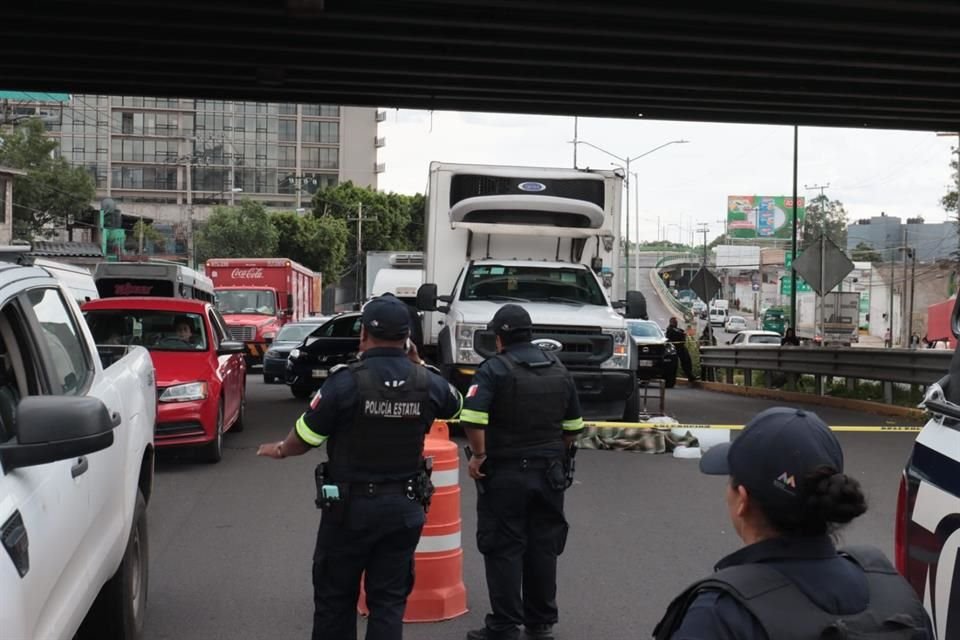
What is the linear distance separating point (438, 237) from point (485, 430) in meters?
10.0

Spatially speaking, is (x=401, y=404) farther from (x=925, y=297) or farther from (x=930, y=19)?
(x=925, y=297)

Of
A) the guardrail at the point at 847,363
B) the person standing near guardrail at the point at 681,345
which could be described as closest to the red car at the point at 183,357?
the guardrail at the point at 847,363

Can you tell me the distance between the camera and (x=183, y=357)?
40.1ft

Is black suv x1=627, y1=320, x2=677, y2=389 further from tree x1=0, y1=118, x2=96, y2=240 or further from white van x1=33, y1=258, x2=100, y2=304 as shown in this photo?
tree x1=0, y1=118, x2=96, y2=240

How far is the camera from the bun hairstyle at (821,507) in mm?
2381

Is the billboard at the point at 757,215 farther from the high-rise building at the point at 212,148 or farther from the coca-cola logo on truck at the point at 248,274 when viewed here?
the coca-cola logo on truck at the point at 248,274

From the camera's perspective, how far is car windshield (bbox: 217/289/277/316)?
35844 millimetres

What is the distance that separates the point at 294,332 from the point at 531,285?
43.6ft

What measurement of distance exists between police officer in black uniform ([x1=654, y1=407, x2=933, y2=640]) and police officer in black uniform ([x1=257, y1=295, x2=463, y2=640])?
2627mm

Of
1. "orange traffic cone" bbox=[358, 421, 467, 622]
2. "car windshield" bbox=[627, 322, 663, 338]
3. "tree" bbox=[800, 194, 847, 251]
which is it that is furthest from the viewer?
"tree" bbox=[800, 194, 847, 251]

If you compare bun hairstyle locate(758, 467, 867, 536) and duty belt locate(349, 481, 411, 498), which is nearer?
bun hairstyle locate(758, 467, 867, 536)

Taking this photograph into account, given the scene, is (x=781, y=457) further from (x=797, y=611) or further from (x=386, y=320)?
(x=386, y=320)

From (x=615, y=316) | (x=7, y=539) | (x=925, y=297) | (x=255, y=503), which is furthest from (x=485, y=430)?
(x=925, y=297)

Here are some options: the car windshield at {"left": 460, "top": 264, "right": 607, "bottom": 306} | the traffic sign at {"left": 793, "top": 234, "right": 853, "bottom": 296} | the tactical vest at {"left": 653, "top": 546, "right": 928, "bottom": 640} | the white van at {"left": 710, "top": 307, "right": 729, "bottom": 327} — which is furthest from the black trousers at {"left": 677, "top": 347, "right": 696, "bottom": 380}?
the white van at {"left": 710, "top": 307, "right": 729, "bottom": 327}
